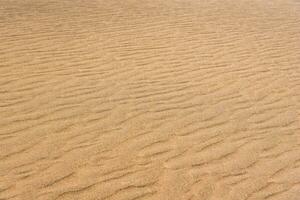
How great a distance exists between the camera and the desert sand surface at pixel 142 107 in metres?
4.51

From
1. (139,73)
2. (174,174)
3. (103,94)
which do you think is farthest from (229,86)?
(174,174)

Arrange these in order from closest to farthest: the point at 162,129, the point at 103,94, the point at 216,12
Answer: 1. the point at 162,129
2. the point at 103,94
3. the point at 216,12

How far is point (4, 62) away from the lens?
→ 271 inches

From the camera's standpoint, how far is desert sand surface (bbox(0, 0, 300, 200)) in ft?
14.8

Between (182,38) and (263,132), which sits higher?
(182,38)

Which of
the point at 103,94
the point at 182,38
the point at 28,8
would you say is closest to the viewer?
the point at 103,94

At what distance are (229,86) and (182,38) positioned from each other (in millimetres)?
2238

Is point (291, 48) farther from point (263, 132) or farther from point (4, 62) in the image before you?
point (4, 62)

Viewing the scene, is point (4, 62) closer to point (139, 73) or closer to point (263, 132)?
point (139, 73)

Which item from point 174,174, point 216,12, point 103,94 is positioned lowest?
point 174,174

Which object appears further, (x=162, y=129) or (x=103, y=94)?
(x=103, y=94)

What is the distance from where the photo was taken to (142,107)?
5.89m

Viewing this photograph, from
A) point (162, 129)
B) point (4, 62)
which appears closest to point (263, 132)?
point (162, 129)

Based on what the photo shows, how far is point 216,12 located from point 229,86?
14.6 feet
